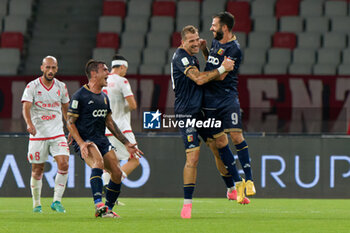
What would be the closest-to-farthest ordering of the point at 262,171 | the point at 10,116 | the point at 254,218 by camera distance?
the point at 254,218 < the point at 262,171 < the point at 10,116

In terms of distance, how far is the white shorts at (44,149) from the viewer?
1049 centimetres

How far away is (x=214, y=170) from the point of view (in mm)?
14172

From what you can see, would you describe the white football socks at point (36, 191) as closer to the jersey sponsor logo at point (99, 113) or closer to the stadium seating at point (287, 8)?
the jersey sponsor logo at point (99, 113)

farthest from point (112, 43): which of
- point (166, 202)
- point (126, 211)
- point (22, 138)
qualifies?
point (126, 211)

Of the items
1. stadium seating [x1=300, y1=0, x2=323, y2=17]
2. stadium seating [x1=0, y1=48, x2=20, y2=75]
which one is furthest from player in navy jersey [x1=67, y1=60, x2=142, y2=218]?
stadium seating [x1=300, y1=0, x2=323, y2=17]

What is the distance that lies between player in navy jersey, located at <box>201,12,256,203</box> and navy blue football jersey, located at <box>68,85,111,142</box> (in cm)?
134

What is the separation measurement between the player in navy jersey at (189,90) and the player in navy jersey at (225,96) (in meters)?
0.30

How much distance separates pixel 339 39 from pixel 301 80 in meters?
3.61

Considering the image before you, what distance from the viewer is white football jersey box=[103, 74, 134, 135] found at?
1205 cm

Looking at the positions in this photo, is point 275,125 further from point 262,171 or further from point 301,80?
point 301,80

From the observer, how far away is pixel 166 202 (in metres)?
12.7

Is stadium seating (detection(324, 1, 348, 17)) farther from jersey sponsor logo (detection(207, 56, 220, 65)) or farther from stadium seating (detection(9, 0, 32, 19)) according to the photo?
jersey sponsor logo (detection(207, 56, 220, 65))

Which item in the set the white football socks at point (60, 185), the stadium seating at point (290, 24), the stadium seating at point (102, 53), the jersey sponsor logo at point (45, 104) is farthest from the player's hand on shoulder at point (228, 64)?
the stadium seating at point (290, 24)

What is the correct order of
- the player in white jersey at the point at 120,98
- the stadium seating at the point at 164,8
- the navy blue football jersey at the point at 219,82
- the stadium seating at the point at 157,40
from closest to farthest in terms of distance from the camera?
the navy blue football jersey at the point at 219,82 < the player in white jersey at the point at 120,98 < the stadium seating at the point at 157,40 < the stadium seating at the point at 164,8
